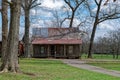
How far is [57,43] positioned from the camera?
60.6 meters

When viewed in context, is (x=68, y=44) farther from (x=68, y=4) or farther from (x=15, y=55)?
(x=15, y=55)

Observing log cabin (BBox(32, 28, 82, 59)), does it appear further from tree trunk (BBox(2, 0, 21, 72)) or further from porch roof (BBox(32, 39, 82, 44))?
tree trunk (BBox(2, 0, 21, 72))

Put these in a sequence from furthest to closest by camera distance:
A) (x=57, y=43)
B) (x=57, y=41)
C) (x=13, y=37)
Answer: (x=57, y=41)
(x=57, y=43)
(x=13, y=37)

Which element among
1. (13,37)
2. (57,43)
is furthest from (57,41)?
(13,37)

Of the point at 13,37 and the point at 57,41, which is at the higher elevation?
the point at 57,41

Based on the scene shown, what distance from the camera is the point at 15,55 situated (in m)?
19.3

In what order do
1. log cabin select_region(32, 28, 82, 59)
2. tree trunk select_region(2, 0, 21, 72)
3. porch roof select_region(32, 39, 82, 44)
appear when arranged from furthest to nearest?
log cabin select_region(32, 28, 82, 59) < porch roof select_region(32, 39, 82, 44) < tree trunk select_region(2, 0, 21, 72)

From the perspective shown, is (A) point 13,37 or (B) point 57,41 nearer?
(A) point 13,37

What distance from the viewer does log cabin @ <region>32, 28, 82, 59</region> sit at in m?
60.8

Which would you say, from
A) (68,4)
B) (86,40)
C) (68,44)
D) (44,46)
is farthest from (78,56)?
(86,40)

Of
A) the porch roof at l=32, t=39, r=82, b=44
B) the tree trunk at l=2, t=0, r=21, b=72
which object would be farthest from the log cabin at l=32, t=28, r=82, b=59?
the tree trunk at l=2, t=0, r=21, b=72

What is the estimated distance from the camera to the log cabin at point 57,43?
6083 cm

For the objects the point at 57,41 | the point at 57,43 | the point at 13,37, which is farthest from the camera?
the point at 57,41

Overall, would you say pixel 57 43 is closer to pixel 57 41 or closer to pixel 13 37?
pixel 57 41
